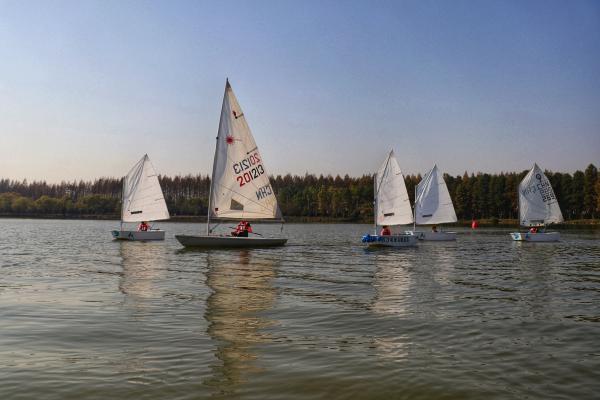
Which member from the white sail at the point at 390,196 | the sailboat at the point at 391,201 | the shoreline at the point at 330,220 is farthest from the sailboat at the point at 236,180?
the shoreline at the point at 330,220

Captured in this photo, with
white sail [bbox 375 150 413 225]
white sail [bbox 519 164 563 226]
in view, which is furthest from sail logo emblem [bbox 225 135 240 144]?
white sail [bbox 519 164 563 226]

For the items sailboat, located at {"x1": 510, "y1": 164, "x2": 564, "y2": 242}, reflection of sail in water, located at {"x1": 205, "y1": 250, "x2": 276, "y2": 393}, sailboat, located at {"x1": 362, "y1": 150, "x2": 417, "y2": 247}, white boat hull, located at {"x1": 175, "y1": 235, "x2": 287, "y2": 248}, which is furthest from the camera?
sailboat, located at {"x1": 510, "y1": 164, "x2": 564, "y2": 242}

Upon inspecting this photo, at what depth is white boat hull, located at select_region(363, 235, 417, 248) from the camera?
140 ft

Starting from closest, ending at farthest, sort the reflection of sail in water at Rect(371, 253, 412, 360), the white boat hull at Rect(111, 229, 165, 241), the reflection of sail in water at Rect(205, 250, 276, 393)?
1. the reflection of sail in water at Rect(205, 250, 276, 393)
2. the reflection of sail in water at Rect(371, 253, 412, 360)
3. the white boat hull at Rect(111, 229, 165, 241)

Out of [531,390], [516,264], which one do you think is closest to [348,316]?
[531,390]

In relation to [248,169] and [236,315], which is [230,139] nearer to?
[248,169]

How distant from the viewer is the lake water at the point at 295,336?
8.45 metres

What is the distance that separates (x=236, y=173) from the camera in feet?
129

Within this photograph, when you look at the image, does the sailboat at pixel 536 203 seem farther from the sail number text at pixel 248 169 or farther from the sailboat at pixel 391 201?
the sail number text at pixel 248 169

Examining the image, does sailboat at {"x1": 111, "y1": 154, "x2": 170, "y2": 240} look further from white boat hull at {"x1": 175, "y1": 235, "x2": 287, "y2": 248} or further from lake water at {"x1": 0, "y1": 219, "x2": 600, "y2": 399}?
lake water at {"x1": 0, "y1": 219, "x2": 600, "y2": 399}

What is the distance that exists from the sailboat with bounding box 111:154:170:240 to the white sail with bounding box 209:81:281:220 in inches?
571

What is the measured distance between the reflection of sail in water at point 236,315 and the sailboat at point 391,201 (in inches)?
750

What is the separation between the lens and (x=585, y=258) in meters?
36.2

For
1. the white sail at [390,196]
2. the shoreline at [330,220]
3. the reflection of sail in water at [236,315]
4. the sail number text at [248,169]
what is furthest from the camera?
the shoreline at [330,220]
